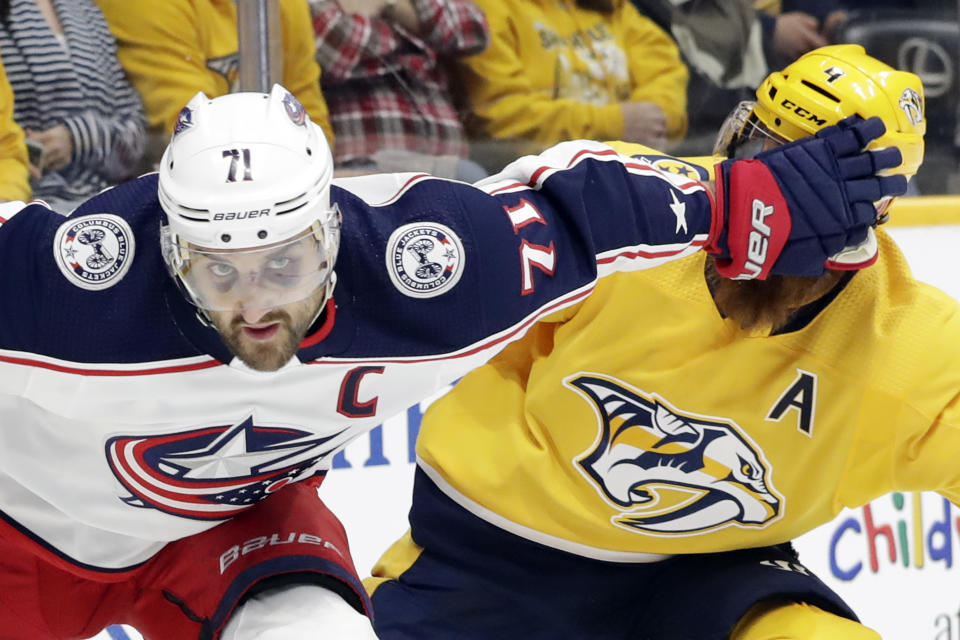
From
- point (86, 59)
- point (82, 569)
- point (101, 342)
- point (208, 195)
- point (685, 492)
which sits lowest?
Result: point (82, 569)

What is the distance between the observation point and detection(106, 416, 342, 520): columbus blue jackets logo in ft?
5.76

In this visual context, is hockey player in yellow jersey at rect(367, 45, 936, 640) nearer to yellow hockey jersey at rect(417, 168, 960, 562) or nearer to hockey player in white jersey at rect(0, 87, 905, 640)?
yellow hockey jersey at rect(417, 168, 960, 562)

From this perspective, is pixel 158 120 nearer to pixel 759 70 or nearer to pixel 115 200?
pixel 115 200

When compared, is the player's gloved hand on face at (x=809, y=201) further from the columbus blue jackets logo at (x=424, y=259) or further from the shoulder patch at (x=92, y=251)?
the shoulder patch at (x=92, y=251)

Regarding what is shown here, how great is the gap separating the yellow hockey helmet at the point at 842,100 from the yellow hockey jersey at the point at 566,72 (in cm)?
109

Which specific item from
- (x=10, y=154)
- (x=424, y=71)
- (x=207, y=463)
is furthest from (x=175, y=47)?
(x=207, y=463)

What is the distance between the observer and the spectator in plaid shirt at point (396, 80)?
287 centimetres

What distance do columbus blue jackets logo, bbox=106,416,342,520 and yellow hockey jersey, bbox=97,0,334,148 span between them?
109 cm

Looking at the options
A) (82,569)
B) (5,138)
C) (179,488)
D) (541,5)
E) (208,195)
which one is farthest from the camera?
(541,5)

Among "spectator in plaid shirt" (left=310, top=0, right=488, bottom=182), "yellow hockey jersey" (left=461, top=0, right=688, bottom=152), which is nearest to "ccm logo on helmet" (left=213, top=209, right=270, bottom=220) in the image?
"spectator in plaid shirt" (left=310, top=0, right=488, bottom=182)

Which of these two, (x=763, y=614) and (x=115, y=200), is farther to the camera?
(x=763, y=614)

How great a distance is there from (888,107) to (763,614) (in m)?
0.79

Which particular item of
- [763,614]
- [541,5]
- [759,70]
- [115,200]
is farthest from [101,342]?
[759,70]

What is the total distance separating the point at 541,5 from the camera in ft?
10.00
